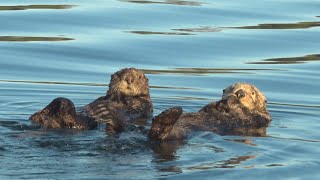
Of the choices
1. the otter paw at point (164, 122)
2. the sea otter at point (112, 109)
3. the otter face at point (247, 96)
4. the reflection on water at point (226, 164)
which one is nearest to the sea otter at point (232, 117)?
the otter face at point (247, 96)

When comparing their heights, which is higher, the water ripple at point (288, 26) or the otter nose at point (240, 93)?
the water ripple at point (288, 26)

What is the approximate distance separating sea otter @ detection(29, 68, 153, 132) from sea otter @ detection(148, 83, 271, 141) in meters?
0.65

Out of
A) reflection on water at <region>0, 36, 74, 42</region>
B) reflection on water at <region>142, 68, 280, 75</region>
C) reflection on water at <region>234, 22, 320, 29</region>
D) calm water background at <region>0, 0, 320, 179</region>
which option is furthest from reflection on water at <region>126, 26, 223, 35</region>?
reflection on water at <region>142, 68, 280, 75</region>

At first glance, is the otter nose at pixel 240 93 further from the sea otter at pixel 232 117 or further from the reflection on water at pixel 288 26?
the reflection on water at pixel 288 26

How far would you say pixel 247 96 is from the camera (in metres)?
12.2

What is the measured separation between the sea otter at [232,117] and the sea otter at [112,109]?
65cm

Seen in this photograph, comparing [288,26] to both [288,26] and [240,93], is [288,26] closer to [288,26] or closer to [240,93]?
[288,26]

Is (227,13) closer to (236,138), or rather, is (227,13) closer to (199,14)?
(199,14)

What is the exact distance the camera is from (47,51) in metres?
16.3

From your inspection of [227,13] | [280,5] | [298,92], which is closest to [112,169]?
[298,92]

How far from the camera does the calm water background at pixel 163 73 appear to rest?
385 inches

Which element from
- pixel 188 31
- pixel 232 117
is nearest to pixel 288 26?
pixel 188 31

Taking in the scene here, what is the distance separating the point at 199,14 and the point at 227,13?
50 cm

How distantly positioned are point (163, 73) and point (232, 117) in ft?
10.9
